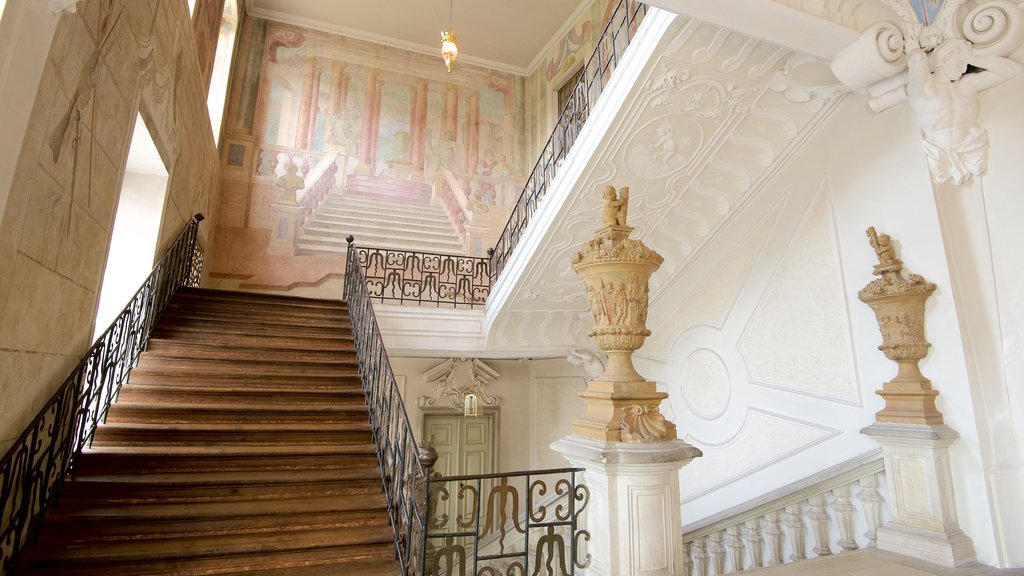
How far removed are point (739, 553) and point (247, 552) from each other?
349 centimetres

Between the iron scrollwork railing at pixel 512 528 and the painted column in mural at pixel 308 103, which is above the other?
the painted column in mural at pixel 308 103

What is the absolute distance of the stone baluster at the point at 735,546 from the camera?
3822 millimetres

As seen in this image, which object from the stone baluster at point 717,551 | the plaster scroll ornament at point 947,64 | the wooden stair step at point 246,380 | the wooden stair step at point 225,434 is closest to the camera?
the plaster scroll ornament at point 947,64

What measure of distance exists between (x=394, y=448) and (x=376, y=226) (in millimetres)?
6258

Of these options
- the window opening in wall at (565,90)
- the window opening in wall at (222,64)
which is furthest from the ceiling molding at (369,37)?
the window opening in wall at (565,90)

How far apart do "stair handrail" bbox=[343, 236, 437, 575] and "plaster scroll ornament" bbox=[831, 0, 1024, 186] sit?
381 centimetres

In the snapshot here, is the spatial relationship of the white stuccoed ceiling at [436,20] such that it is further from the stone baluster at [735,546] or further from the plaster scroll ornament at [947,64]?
the stone baluster at [735,546]

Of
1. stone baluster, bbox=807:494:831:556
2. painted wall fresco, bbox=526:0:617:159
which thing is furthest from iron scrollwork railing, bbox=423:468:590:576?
painted wall fresco, bbox=526:0:617:159

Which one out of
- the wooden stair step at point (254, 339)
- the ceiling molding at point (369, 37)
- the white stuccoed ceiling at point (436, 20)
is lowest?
the wooden stair step at point (254, 339)

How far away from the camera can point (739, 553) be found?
12.5 feet

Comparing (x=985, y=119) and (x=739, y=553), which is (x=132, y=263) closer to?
(x=739, y=553)

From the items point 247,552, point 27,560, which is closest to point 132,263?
point 27,560

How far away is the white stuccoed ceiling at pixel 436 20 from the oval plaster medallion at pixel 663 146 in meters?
6.18

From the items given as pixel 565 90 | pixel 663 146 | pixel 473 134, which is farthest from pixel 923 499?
pixel 473 134
